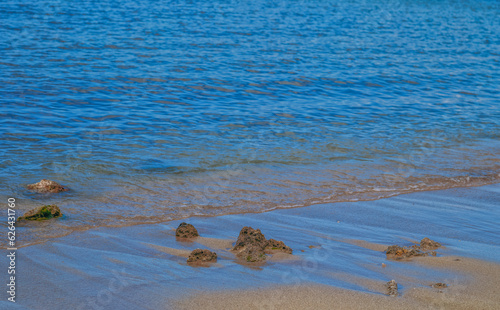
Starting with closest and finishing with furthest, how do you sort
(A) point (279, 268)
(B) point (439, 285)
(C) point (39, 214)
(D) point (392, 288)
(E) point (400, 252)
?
(D) point (392, 288)
(B) point (439, 285)
(A) point (279, 268)
(E) point (400, 252)
(C) point (39, 214)

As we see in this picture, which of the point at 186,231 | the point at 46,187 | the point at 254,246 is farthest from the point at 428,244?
the point at 46,187

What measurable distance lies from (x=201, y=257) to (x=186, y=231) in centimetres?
59

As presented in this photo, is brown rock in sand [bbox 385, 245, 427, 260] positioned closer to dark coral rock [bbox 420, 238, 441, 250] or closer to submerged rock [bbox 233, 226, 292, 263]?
dark coral rock [bbox 420, 238, 441, 250]

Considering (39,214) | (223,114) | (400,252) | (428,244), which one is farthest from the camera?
(223,114)

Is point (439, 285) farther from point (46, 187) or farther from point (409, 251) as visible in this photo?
point (46, 187)

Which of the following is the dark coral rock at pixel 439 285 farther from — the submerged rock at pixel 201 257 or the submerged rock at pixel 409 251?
the submerged rock at pixel 201 257

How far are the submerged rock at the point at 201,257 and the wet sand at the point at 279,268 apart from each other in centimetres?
7

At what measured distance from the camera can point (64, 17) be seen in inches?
754

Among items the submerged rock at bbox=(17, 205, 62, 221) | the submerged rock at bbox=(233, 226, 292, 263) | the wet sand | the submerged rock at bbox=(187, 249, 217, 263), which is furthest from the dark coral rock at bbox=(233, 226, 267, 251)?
the submerged rock at bbox=(17, 205, 62, 221)

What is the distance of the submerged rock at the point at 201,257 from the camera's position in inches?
170

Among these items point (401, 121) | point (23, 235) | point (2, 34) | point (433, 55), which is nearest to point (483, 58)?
point (433, 55)

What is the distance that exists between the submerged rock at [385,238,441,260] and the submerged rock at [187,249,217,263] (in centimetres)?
156

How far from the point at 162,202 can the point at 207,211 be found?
1.86 ft

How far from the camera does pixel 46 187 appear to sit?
6000 mm
